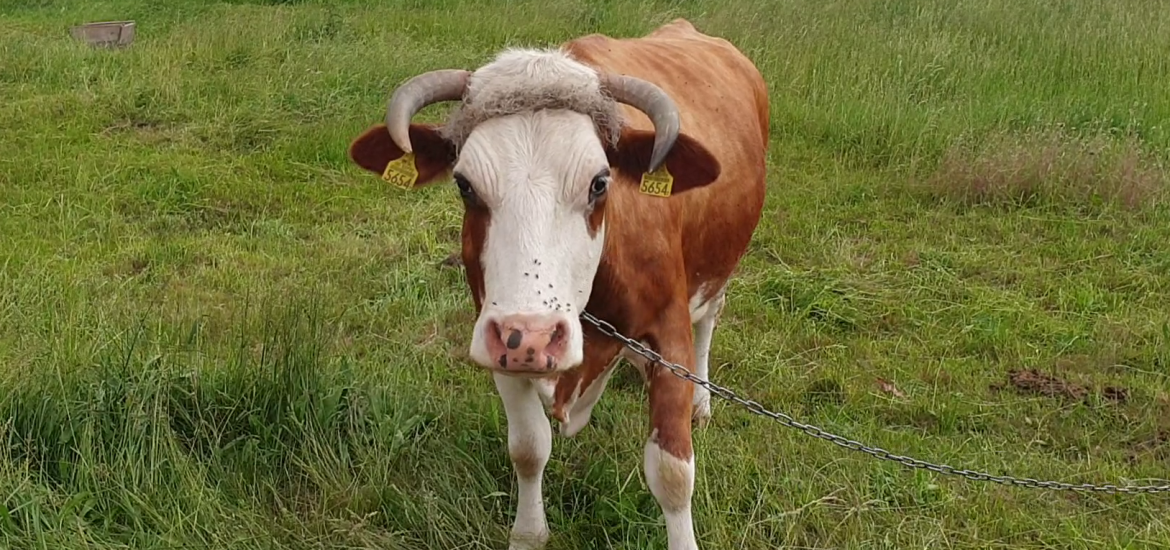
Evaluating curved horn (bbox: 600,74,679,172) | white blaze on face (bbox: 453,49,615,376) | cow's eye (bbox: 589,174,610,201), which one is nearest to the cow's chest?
white blaze on face (bbox: 453,49,615,376)

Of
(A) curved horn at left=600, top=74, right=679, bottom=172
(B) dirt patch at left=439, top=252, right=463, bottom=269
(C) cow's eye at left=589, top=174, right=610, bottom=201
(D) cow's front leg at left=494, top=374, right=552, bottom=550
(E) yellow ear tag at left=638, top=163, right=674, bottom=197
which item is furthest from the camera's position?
(B) dirt patch at left=439, top=252, right=463, bottom=269

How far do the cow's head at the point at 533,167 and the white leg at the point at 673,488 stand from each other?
66 cm

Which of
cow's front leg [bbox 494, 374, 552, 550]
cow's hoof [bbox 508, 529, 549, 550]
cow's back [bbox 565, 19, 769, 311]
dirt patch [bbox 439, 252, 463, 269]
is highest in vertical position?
cow's back [bbox 565, 19, 769, 311]

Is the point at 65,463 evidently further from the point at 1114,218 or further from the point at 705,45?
the point at 1114,218

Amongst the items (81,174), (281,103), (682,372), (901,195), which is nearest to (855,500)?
(682,372)

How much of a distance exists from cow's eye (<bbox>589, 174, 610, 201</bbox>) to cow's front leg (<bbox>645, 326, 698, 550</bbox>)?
0.72 m

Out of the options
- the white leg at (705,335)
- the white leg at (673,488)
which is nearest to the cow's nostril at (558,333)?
the white leg at (673,488)

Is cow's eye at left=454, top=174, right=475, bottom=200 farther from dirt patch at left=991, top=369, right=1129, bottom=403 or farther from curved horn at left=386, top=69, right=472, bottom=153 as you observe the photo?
dirt patch at left=991, top=369, right=1129, bottom=403

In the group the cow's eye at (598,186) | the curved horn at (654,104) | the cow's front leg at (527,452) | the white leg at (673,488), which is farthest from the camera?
the cow's front leg at (527,452)

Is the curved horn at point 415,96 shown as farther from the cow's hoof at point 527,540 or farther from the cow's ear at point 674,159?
the cow's hoof at point 527,540

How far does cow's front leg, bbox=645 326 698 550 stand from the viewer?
3082 mm

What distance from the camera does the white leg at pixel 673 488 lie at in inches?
121

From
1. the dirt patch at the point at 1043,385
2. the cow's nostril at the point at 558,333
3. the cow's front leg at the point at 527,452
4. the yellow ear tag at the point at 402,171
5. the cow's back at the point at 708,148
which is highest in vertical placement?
the yellow ear tag at the point at 402,171

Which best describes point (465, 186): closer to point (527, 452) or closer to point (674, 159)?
point (674, 159)
